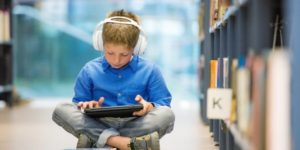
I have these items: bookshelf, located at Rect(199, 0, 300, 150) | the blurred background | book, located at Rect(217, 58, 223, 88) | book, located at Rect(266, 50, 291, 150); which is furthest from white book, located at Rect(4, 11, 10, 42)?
book, located at Rect(266, 50, 291, 150)

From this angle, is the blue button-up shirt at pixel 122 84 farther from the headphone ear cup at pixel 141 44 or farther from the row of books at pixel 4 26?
the row of books at pixel 4 26

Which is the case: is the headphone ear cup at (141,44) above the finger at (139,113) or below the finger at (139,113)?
above

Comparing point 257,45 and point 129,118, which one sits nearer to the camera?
point 257,45

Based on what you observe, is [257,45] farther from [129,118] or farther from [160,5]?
[160,5]

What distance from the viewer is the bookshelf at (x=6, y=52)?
5699mm

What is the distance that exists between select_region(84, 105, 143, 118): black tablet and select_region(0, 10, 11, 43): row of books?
3.63m

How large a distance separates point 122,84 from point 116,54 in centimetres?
16

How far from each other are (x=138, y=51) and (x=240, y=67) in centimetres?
95

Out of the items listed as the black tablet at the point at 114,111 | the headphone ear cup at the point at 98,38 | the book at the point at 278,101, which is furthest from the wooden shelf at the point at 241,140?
the headphone ear cup at the point at 98,38

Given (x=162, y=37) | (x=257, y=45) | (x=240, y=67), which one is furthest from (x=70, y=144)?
(x=162, y=37)

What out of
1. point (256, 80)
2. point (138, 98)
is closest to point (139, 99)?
point (138, 98)

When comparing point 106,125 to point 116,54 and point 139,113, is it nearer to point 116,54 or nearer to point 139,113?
point 139,113

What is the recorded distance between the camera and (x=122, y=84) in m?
2.44

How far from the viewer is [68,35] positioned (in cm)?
797
